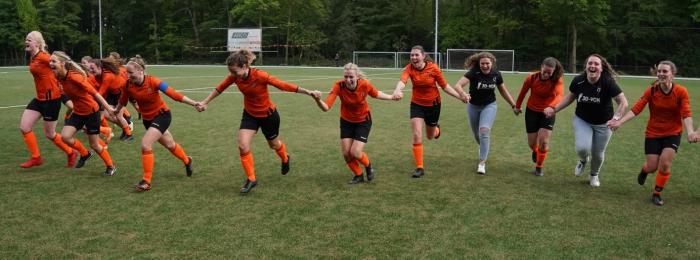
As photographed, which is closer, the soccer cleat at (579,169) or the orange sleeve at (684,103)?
the orange sleeve at (684,103)

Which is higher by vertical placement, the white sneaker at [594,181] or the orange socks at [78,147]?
the orange socks at [78,147]

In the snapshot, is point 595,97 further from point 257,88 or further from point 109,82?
point 109,82

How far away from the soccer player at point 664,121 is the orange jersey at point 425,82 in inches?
95.2

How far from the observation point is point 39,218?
5801 millimetres

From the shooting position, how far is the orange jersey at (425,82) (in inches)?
315

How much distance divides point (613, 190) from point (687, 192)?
2.87ft

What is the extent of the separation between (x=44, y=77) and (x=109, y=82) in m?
1.44

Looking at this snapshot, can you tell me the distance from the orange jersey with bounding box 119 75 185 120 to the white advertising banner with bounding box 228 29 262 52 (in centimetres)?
4715

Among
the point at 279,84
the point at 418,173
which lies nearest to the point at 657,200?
the point at 418,173

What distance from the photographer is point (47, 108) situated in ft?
27.4

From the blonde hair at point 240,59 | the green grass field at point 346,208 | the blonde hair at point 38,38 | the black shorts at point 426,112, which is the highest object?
the blonde hair at point 38,38

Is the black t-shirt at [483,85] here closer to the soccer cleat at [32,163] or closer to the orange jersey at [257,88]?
the orange jersey at [257,88]

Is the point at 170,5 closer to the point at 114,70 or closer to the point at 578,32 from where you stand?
the point at 578,32

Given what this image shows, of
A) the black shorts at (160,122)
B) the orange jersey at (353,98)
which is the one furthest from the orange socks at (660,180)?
the black shorts at (160,122)
